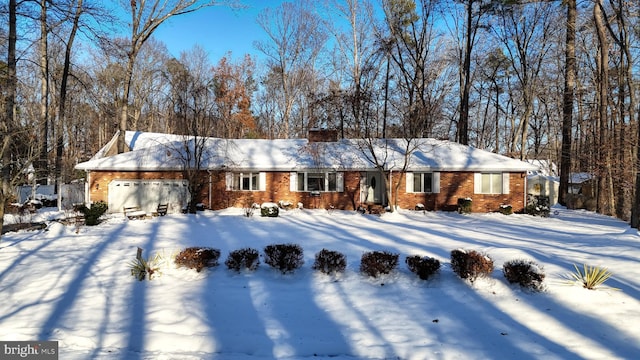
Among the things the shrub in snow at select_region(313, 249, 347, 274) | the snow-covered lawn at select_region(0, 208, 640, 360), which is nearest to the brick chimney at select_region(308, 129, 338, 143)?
the snow-covered lawn at select_region(0, 208, 640, 360)

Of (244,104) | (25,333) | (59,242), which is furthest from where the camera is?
(244,104)

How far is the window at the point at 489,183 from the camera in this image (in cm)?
1753

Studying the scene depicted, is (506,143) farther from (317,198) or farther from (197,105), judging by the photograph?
(197,105)

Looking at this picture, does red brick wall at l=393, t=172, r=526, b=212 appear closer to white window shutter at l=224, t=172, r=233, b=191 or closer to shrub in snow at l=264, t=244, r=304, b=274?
white window shutter at l=224, t=172, r=233, b=191

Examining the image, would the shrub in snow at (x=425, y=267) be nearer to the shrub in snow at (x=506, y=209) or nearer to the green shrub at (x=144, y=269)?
the green shrub at (x=144, y=269)

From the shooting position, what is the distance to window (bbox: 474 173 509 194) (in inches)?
690

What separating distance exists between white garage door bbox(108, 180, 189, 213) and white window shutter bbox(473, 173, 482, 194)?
14811 millimetres

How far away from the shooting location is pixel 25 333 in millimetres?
4770

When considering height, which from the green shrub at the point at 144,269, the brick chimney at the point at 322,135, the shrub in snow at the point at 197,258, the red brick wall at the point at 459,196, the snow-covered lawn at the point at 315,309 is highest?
the brick chimney at the point at 322,135

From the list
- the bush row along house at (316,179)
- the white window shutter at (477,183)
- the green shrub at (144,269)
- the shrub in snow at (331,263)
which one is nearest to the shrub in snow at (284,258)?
the shrub in snow at (331,263)

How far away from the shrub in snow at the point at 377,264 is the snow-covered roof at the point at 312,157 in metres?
10.5

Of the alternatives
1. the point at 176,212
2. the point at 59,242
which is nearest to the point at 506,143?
the point at 176,212

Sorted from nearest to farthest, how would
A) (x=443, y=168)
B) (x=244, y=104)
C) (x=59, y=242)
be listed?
(x=59, y=242) < (x=443, y=168) < (x=244, y=104)

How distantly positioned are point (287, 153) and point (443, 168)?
8.72 meters
